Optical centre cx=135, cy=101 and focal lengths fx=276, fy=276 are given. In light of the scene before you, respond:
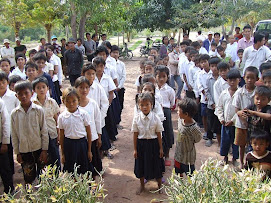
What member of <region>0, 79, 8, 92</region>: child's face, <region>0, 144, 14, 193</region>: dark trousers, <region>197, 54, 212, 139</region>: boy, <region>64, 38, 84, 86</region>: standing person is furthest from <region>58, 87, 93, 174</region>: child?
<region>64, 38, 84, 86</region>: standing person

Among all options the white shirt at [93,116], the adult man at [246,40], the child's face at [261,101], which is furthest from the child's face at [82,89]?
the adult man at [246,40]

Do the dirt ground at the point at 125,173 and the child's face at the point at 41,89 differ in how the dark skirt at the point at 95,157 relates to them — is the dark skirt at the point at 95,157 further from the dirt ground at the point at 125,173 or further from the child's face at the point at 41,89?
the child's face at the point at 41,89

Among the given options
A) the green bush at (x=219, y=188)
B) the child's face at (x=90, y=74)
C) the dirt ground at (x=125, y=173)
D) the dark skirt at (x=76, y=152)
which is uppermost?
the child's face at (x=90, y=74)

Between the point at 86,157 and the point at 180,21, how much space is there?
11767 mm

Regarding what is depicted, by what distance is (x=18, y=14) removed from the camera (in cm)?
1367

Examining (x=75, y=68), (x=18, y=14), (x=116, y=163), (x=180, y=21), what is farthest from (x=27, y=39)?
(x=116, y=163)

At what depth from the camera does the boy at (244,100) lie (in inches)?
134

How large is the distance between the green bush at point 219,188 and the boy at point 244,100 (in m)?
1.75

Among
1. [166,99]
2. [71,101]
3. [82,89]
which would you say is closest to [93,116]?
[82,89]

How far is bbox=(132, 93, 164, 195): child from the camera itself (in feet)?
10.3

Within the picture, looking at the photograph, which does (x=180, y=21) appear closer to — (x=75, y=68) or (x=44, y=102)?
(x=75, y=68)

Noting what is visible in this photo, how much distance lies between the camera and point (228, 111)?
3781 millimetres

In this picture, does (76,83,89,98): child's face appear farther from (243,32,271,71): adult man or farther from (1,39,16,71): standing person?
(1,39,16,71): standing person

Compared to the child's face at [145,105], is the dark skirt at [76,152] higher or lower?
lower
